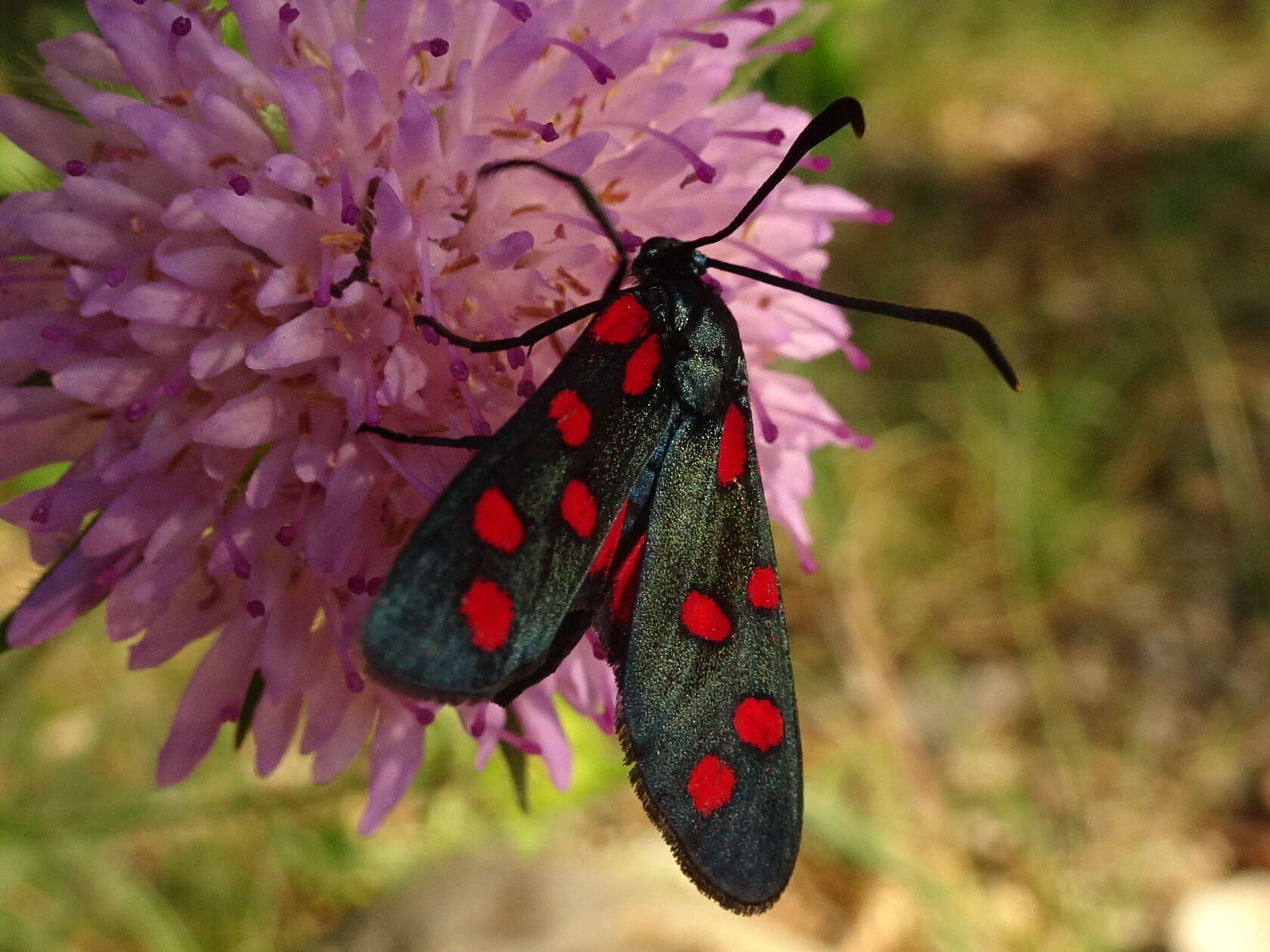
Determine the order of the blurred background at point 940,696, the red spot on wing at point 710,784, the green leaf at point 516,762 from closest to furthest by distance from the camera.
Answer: the red spot on wing at point 710,784 → the green leaf at point 516,762 → the blurred background at point 940,696

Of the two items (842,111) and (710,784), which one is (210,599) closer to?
(710,784)

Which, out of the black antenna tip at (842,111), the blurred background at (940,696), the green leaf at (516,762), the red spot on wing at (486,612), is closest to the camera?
the red spot on wing at (486,612)

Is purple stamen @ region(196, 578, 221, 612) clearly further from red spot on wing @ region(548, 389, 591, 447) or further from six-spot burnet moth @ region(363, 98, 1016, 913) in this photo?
red spot on wing @ region(548, 389, 591, 447)

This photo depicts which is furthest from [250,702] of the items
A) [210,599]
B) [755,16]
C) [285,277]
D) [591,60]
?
[755,16]

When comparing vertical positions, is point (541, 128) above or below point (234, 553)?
above

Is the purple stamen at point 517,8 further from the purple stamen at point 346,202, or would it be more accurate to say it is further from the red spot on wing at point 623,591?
the red spot on wing at point 623,591

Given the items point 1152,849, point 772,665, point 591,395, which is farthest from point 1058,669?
point 591,395

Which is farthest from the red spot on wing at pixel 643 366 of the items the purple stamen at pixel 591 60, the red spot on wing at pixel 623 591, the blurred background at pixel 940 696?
the blurred background at pixel 940 696
